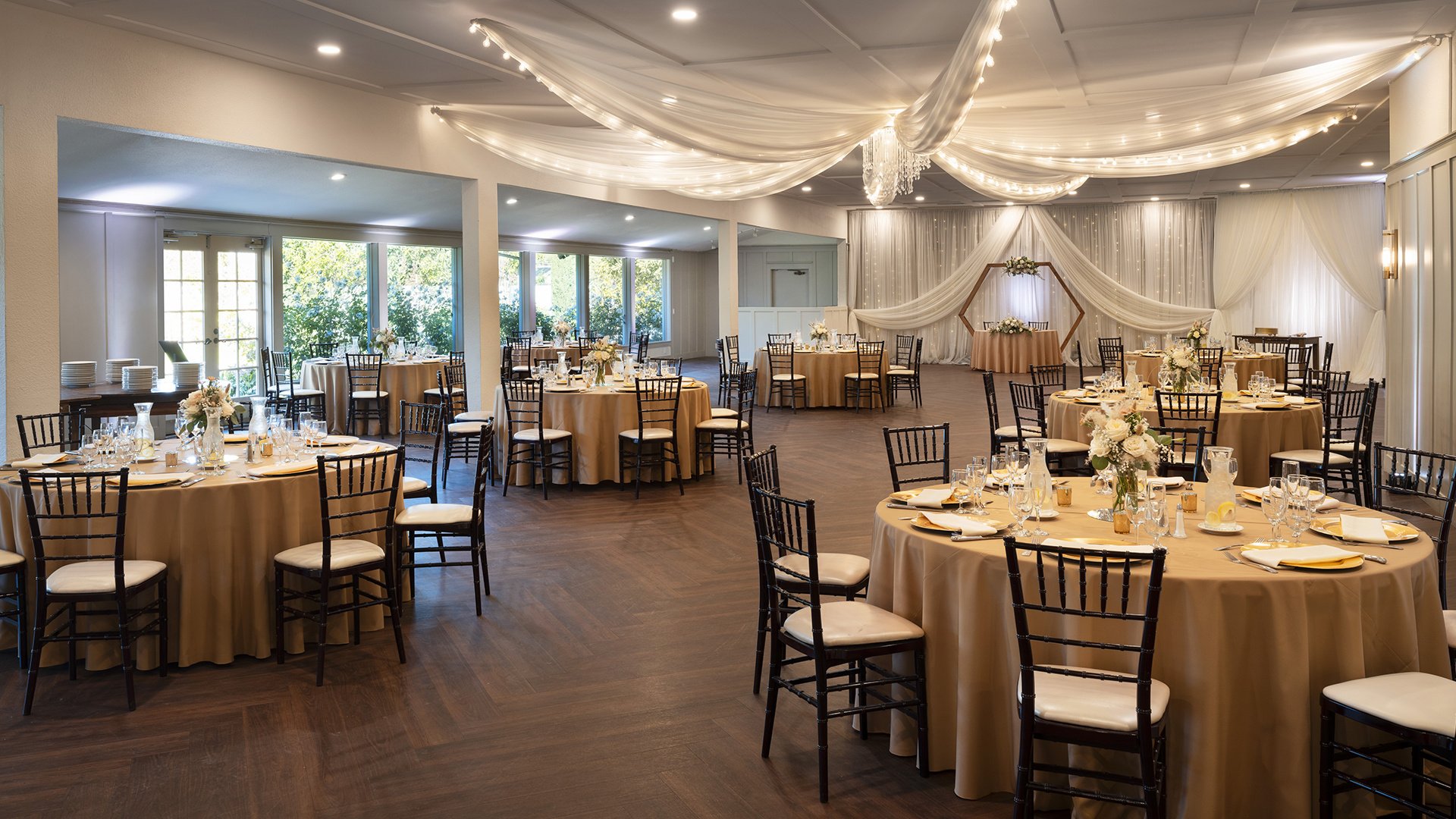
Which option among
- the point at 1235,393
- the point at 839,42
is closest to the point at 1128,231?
the point at 1235,393

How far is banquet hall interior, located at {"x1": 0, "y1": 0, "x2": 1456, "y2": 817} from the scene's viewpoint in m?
2.88

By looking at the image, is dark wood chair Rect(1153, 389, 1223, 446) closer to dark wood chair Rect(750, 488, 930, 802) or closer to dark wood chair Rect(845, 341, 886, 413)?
dark wood chair Rect(750, 488, 930, 802)

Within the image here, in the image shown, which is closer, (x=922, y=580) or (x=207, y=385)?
(x=922, y=580)

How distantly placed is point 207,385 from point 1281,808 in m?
4.72

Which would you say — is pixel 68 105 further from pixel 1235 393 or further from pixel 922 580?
pixel 1235 393

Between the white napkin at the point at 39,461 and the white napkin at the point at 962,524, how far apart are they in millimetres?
3957

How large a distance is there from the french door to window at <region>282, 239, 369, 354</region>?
525 mm

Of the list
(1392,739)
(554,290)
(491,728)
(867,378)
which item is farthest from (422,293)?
(1392,739)

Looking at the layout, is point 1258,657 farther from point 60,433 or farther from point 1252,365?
point 1252,365

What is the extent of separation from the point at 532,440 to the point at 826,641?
5.15 m

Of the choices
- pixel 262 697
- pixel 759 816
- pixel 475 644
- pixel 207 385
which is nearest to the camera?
pixel 759 816

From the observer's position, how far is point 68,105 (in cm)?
632

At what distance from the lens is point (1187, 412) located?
268 inches

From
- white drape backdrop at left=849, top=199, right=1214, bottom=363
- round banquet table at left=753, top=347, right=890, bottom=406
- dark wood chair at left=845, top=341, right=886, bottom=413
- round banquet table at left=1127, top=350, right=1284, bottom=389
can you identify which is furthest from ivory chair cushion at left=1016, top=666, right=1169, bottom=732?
white drape backdrop at left=849, top=199, right=1214, bottom=363
